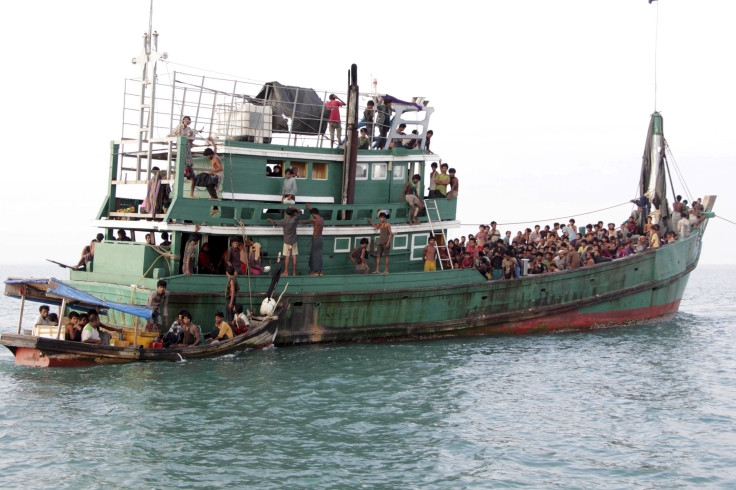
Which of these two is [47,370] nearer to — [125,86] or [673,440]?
[125,86]

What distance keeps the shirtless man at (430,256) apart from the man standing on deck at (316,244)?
3.15m

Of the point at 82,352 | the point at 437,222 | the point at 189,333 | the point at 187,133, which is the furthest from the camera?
the point at 437,222

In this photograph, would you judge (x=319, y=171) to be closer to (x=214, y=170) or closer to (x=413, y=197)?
(x=413, y=197)

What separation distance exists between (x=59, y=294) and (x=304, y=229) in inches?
238

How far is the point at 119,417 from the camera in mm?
12711

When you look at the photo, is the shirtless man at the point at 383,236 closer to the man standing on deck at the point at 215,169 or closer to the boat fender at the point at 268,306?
the boat fender at the point at 268,306

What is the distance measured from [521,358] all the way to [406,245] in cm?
458

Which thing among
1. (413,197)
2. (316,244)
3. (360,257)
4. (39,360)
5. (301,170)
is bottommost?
(39,360)

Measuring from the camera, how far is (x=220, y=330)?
1716 cm

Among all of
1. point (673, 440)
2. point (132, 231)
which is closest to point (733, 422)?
point (673, 440)

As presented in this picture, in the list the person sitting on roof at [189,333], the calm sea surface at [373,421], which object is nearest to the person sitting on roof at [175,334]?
the person sitting on roof at [189,333]

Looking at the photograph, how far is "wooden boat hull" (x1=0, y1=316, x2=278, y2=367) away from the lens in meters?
15.4

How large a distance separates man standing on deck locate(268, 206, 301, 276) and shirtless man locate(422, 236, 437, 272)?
3792 millimetres

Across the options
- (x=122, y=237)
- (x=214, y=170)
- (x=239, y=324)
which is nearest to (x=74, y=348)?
(x=239, y=324)
